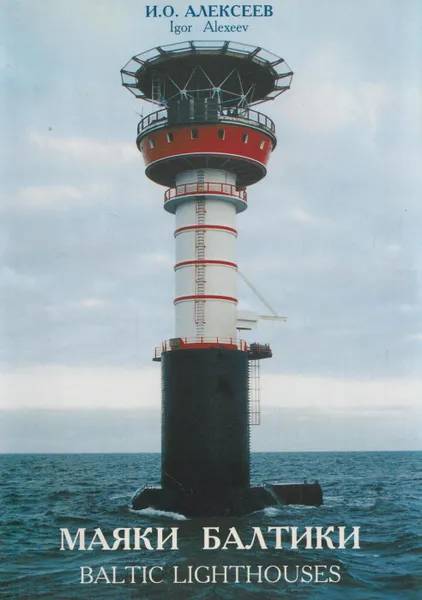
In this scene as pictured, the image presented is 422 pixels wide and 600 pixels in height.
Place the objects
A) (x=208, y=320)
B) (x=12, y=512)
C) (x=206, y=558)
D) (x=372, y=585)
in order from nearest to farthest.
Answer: (x=372, y=585), (x=206, y=558), (x=208, y=320), (x=12, y=512)

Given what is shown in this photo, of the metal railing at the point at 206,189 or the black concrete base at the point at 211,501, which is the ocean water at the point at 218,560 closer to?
the black concrete base at the point at 211,501

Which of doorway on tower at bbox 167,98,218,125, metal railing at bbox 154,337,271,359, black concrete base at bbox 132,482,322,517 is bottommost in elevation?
black concrete base at bbox 132,482,322,517

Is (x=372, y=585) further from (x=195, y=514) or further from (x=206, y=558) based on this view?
(x=195, y=514)

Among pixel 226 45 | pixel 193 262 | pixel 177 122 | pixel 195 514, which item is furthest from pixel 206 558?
pixel 226 45

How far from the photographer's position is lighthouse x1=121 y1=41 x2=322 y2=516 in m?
34.2

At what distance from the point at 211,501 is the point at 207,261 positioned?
12.3 metres

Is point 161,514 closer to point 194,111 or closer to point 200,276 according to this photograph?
point 200,276

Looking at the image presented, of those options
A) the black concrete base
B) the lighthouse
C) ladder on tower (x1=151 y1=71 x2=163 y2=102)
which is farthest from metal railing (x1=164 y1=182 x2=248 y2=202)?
the black concrete base

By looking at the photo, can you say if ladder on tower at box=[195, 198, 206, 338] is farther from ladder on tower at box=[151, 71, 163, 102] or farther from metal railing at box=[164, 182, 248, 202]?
ladder on tower at box=[151, 71, 163, 102]

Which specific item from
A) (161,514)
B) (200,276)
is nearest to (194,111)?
(200,276)

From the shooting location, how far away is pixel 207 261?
3644 centimetres

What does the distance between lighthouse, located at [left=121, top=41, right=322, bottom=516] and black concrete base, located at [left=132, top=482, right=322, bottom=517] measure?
51 millimetres

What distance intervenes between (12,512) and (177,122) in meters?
27.7

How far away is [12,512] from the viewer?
149 ft
